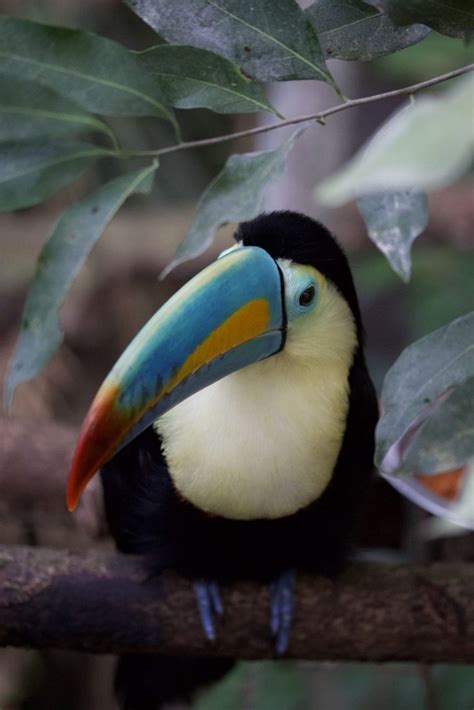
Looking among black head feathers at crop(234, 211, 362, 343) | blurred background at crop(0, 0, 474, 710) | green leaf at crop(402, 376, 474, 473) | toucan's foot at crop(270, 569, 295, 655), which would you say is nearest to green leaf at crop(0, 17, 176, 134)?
black head feathers at crop(234, 211, 362, 343)

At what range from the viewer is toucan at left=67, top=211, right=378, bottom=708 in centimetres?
129

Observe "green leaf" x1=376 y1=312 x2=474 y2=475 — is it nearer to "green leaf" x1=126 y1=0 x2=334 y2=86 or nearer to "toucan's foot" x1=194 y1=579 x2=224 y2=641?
"green leaf" x1=126 y1=0 x2=334 y2=86

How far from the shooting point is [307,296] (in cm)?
154

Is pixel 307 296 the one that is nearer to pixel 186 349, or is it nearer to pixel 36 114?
pixel 186 349

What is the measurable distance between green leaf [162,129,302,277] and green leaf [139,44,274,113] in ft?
0.22

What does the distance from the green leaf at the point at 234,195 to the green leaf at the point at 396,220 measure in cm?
12

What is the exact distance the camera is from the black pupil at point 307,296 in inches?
60.3

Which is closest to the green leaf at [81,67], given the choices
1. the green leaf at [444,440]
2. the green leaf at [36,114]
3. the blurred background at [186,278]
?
the green leaf at [36,114]

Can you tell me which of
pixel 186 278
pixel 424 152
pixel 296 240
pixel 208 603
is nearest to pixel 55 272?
pixel 296 240

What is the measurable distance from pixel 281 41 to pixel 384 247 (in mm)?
258

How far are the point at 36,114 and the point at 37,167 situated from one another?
0.22 ft

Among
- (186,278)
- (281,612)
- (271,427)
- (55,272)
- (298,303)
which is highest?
(55,272)

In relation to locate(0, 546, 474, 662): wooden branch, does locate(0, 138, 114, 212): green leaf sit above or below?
above

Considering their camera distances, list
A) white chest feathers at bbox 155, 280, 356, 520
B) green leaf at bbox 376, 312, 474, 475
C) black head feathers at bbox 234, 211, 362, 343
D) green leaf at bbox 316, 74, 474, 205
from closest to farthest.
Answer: green leaf at bbox 316, 74, 474, 205 → green leaf at bbox 376, 312, 474, 475 → black head feathers at bbox 234, 211, 362, 343 → white chest feathers at bbox 155, 280, 356, 520
